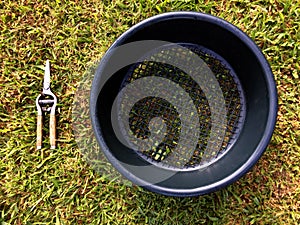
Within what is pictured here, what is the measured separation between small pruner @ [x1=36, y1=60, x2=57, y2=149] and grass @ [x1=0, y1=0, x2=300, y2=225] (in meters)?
0.03

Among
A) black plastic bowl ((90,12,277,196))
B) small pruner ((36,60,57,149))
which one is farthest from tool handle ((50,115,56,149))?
black plastic bowl ((90,12,277,196))

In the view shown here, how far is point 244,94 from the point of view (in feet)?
5.03

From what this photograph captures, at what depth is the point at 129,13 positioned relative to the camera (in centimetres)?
160

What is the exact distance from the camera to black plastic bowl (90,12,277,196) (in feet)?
4.23

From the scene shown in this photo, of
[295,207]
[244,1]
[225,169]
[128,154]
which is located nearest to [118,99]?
[128,154]

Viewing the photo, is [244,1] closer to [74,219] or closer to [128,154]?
[128,154]

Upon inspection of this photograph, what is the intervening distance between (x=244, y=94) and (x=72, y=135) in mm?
665

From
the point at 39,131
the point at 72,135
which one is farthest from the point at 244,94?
the point at 39,131

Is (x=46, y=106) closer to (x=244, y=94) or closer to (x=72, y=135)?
(x=72, y=135)

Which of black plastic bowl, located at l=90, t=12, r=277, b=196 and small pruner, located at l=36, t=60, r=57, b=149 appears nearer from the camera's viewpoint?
black plastic bowl, located at l=90, t=12, r=277, b=196

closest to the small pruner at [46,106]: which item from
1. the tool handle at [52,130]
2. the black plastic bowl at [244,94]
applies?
the tool handle at [52,130]

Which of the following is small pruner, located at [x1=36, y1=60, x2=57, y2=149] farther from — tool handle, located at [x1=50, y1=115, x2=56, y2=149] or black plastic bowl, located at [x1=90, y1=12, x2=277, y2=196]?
black plastic bowl, located at [x1=90, y1=12, x2=277, y2=196]

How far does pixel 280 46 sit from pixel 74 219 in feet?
3.34

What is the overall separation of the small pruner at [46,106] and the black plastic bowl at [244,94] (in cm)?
22
